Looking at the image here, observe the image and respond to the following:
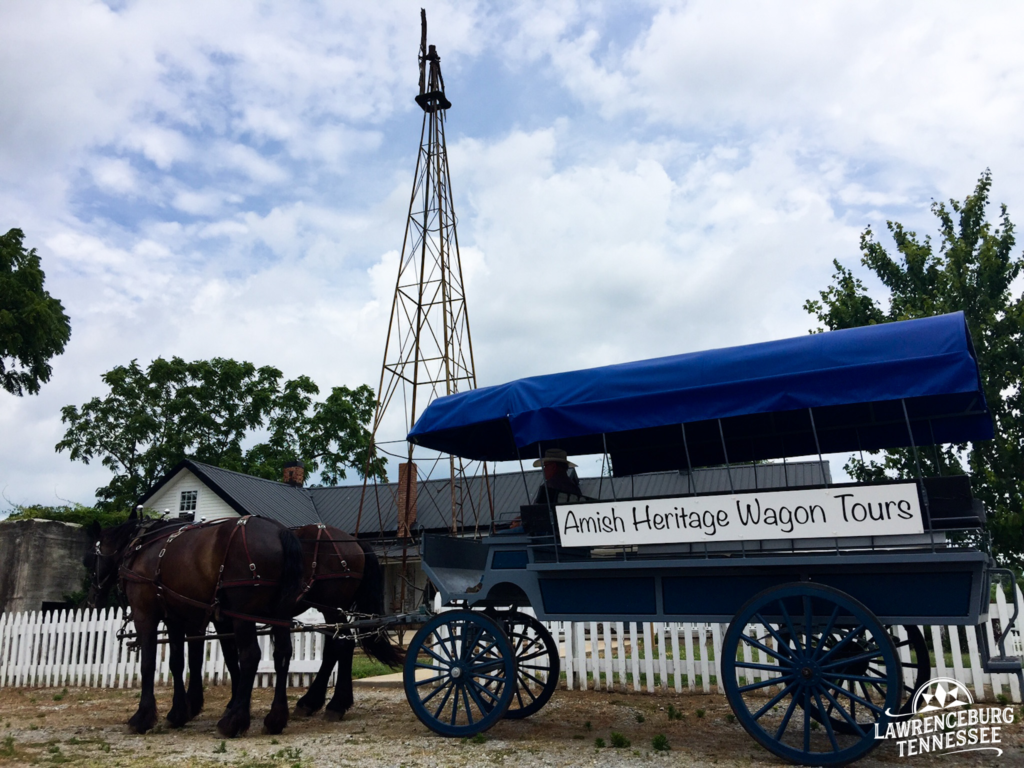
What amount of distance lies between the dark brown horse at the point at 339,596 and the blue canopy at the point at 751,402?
155 cm

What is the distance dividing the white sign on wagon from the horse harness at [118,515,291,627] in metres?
3.03

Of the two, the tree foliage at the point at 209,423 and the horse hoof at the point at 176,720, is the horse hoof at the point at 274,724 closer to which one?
the horse hoof at the point at 176,720

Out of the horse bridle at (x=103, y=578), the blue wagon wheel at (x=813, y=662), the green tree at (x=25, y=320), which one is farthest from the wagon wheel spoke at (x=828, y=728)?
the green tree at (x=25, y=320)

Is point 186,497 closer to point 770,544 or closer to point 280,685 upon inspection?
point 280,685

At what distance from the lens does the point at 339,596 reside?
8.22m

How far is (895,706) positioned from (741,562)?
52.7 inches

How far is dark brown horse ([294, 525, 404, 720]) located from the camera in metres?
8.04

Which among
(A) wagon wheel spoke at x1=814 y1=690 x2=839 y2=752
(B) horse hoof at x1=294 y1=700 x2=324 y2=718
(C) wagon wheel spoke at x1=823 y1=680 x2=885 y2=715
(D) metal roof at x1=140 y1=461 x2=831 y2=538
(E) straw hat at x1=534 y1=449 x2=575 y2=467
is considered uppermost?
(D) metal roof at x1=140 y1=461 x2=831 y2=538

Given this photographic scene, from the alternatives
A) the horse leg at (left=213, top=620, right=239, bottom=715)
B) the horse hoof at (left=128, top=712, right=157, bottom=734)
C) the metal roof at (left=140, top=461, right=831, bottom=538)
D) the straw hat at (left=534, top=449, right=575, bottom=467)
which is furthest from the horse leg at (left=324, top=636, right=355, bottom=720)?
the metal roof at (left=140, top=461, right=831, bottom=538)

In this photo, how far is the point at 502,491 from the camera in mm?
26438

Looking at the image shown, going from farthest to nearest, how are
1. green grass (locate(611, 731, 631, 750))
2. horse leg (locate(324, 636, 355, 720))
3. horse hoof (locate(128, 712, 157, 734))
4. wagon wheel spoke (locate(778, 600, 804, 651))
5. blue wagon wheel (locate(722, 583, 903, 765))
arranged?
horse leg (locate(324, 636, 355, 720)), horse hoof (locate(128, 712, 157, 734)), green grass (locate(611, 731, 631, 750)), wagon wheel spoke (locate(778, 600, 804, 651)), blue wagon wheel (locate(722, 583, 903, 765))

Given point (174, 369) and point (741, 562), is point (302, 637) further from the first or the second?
point (174, 369)

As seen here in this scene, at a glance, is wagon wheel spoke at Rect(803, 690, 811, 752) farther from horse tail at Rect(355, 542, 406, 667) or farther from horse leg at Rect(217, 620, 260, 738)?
horse leg at Rect(217, 620, 260, 738)

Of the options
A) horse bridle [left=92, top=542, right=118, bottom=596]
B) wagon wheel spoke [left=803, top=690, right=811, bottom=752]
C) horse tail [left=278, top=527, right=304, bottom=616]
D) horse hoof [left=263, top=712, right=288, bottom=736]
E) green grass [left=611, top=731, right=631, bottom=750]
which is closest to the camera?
wagon wheel spoke [left=803, top=690, right=811, bottom=752]
